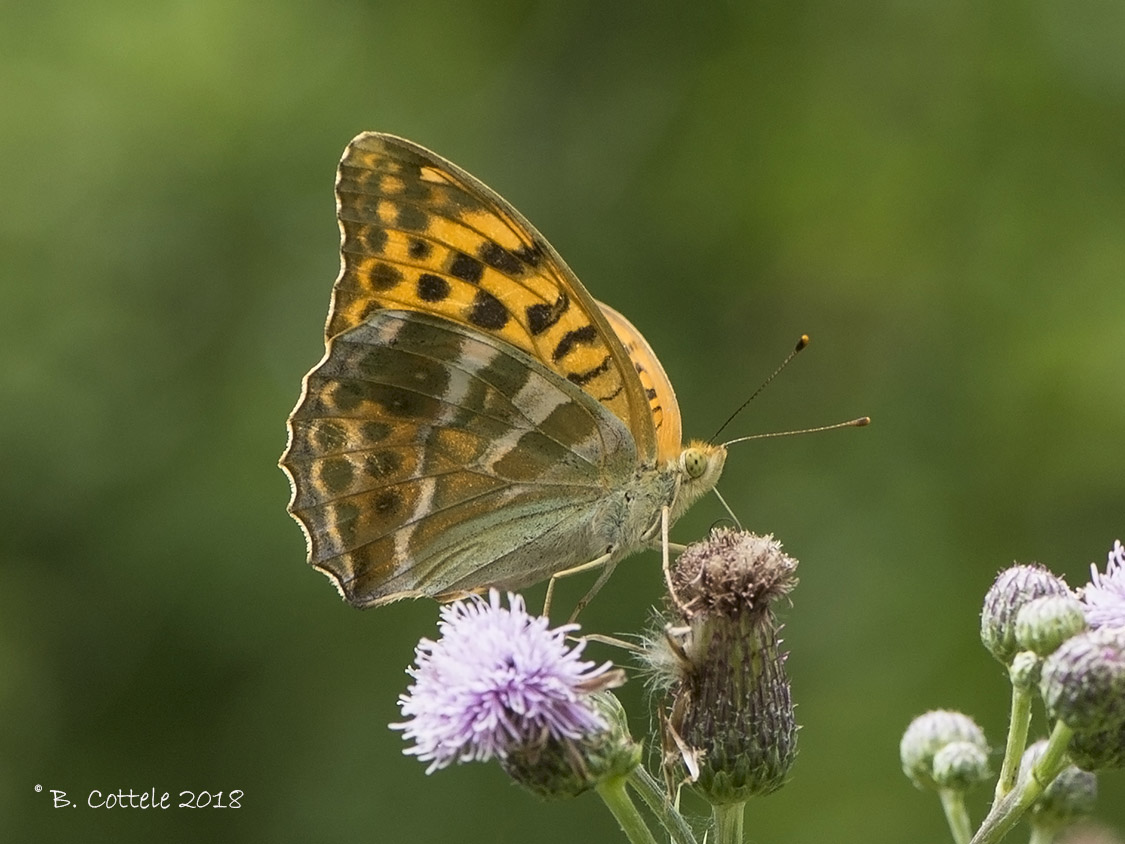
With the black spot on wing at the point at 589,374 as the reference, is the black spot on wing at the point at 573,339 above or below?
above

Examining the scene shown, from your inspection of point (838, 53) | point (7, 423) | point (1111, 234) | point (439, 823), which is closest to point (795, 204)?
point (838, 53)

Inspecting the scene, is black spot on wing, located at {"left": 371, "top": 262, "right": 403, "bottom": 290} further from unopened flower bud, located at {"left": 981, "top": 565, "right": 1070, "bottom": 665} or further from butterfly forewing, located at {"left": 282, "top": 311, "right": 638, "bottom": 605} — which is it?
unopened flower bud, located at {"left": 981, "top": 565, "right": 1070, "bottom": 665}

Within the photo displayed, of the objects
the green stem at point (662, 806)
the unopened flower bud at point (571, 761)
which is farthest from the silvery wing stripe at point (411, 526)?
the green stem at point (662, 806)

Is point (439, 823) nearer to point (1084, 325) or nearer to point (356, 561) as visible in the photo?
point (356, 561)

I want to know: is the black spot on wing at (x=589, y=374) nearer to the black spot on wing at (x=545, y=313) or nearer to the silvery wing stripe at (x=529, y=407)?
the silvery wing stripe at (x=529, y=407)

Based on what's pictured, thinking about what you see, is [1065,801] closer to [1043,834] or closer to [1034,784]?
[1043,834]

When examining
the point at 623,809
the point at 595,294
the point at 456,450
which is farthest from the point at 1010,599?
the point at 595,294

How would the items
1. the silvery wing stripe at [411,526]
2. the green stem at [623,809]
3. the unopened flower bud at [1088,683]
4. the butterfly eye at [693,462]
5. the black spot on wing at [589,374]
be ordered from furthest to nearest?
the butterfly eye at [693,462]
the black spot on wing at [589,374]
the silvery wing stripe at [411,526]
the green stem at [623,809]
the unopened flower bud at [1088,683]
